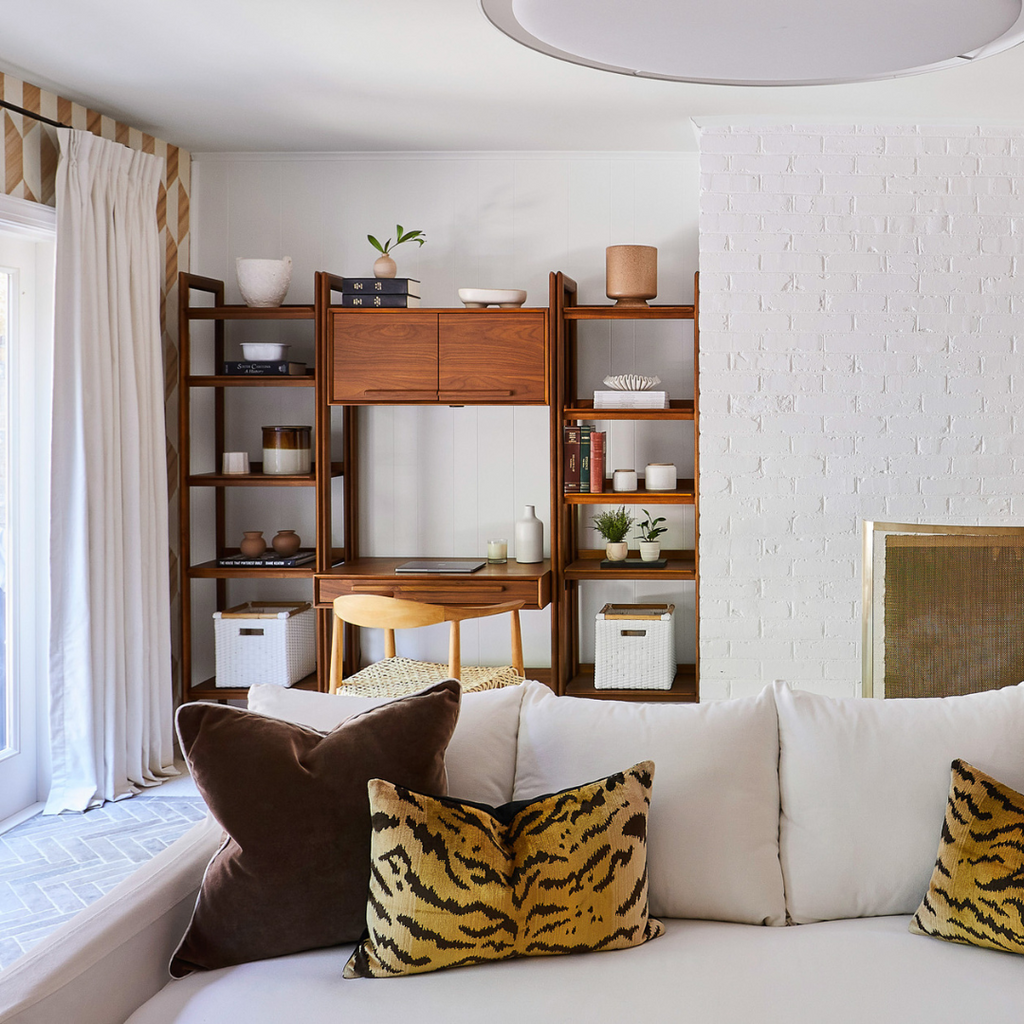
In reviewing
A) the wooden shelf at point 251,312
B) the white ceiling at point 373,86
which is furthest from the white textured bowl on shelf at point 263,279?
the white ceiling at point 373,86

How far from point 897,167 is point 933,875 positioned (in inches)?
113

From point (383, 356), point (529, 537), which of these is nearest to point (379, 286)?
point (383, 356)

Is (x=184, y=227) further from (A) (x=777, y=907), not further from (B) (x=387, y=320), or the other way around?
(A) (x=777, y=907)

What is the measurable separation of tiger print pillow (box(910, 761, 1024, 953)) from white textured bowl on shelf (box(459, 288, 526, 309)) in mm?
2635

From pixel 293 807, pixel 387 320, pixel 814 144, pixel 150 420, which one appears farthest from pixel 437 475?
pixel 293 807

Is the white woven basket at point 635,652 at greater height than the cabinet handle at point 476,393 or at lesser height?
lesser

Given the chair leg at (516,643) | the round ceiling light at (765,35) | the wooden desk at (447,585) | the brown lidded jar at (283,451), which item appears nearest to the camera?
the round ceiling light at (765,35)

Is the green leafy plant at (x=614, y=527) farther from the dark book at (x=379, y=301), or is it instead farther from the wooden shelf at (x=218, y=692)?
the wooden shelf at (x=218, y=692)

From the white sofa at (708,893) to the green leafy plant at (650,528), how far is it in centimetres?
214

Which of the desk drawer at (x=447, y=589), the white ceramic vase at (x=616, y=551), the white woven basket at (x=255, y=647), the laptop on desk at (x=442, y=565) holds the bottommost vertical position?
the white woven basket at (x=255, y=647)

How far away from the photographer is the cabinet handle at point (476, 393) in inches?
154

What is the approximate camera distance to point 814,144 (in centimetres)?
376

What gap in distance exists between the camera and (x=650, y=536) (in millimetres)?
4129

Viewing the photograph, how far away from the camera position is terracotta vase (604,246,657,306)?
3.89m
